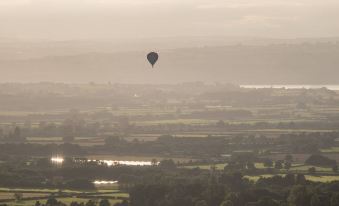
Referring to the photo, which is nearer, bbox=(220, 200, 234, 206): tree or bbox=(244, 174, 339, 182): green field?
bbox=(220, 200, 234, 206): tree

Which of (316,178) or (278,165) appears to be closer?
(316,178)

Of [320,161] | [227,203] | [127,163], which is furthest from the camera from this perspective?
[127,163]

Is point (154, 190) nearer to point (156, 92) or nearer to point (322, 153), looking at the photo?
point (322, 153)

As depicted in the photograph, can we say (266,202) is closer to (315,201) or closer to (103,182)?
(315,201)

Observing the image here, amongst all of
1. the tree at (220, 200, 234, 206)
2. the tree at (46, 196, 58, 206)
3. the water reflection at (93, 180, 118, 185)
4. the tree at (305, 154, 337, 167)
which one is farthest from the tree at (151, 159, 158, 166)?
the tree at (220, 200, 234, 206)

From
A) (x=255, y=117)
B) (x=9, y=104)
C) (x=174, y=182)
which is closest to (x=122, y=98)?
(x=9, y=104)

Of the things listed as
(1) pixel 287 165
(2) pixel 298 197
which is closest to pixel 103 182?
(1) pixel 287 165

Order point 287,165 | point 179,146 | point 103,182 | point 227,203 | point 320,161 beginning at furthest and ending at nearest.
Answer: point 179,146
point 320,161
point 287,165
point 103,182
point 227,203

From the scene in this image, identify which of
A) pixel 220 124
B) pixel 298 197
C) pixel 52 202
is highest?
pixel 220 124

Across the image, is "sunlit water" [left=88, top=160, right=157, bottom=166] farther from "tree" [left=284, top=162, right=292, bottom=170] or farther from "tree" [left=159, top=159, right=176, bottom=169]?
"tree" [left=284, top=162, right=292, bottom=170]

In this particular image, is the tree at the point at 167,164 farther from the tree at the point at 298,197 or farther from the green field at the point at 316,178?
the tree at the point at 298,197

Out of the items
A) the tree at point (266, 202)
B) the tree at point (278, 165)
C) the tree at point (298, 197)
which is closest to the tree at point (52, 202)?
the tree at point (266, 202)

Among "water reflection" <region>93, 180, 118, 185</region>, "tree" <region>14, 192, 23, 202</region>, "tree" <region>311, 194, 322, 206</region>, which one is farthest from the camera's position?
"water reflection" <region>93, 180, 118, 185</region>
